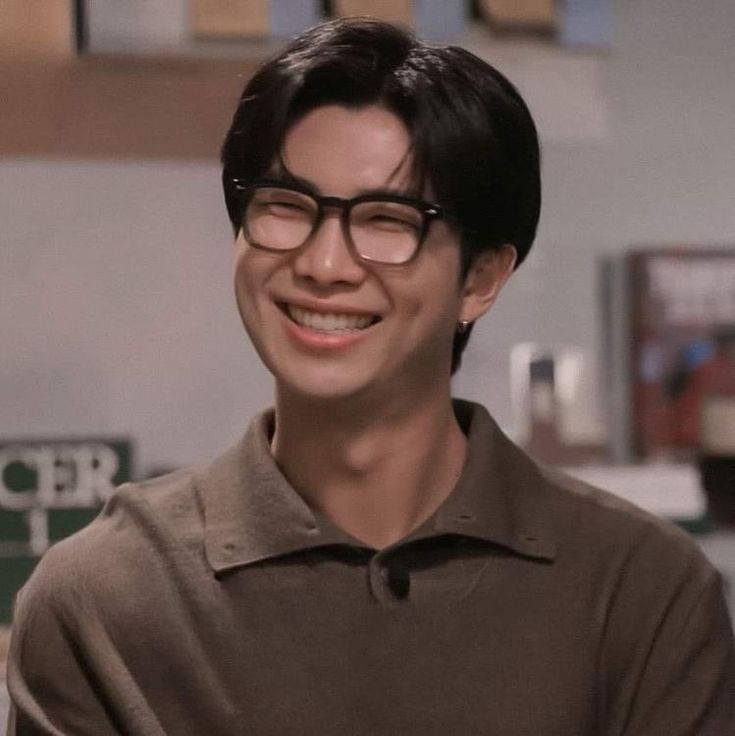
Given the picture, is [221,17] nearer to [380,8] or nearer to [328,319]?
[380,8]

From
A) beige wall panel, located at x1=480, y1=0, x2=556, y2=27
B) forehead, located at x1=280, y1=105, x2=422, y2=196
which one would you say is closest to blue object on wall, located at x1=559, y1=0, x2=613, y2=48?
beige wall panel, located at x1=480, y1=0, x2=556, y2=27

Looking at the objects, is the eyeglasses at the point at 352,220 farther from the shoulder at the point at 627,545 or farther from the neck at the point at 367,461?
the shoulder at the point at 627,545

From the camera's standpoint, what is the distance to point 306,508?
1114 mm

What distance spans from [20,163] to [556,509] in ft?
3.49

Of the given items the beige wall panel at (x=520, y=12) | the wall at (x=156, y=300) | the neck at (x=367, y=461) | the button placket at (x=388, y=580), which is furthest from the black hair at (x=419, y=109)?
the beige wall panel at (x=520, y=12)

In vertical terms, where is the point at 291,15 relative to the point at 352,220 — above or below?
above

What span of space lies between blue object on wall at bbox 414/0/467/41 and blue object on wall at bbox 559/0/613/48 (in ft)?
0.50

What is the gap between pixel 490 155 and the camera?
1.09 metres

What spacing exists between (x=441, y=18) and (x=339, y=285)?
1098 mm

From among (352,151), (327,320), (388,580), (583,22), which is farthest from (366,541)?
(583,22)

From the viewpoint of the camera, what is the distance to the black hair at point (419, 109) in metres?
1.06

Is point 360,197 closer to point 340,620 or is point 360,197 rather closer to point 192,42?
point 340,620

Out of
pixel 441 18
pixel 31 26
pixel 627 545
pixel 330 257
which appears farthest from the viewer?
pixel 441 18

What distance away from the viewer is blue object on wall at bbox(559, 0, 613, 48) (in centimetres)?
211
